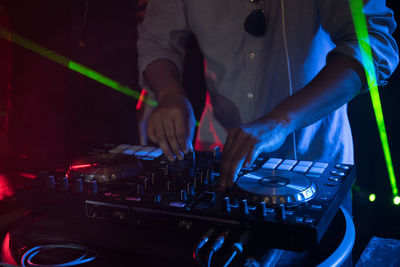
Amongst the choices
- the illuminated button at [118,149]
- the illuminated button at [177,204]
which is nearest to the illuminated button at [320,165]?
the illuminated button at [177,204]

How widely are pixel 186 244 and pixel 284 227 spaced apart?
8.3 inches

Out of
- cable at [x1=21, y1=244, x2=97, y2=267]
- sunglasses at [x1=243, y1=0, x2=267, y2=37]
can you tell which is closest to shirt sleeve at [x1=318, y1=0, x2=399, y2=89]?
sunglasses at [x1=243, y1=0, x2=267, y2=37]

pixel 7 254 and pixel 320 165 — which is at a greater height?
pixel 320 165

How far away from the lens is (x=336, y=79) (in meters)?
1.15

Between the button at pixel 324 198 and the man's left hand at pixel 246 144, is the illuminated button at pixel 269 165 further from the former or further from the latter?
the button at pixel 324 198

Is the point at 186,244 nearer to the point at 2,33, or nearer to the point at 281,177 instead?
the point at 281,177

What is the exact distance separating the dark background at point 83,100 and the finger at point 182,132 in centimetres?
53

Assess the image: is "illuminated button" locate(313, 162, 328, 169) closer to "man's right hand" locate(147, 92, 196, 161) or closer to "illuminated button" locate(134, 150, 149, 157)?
"man's right hand" locate(147, 92, 196, 161)

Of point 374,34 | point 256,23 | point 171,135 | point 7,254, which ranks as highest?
point 256,23

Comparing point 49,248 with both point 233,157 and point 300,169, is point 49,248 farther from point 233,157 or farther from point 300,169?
point 300,169

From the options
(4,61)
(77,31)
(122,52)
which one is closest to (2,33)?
(4,61)

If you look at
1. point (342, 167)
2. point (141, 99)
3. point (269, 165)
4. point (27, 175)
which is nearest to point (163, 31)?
point (141, 99)

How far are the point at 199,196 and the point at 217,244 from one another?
0.17 m

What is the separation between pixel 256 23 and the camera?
1.38m
